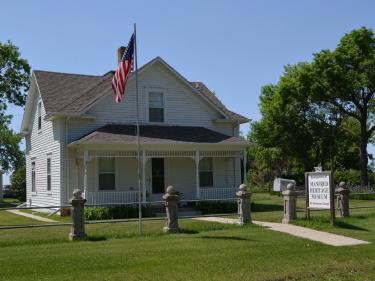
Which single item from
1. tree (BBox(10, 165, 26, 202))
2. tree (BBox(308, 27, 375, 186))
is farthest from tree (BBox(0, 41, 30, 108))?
tree (BBox(308, 27, 375, 186))

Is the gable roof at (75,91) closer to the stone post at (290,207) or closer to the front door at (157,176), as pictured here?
the front door at (157,176)

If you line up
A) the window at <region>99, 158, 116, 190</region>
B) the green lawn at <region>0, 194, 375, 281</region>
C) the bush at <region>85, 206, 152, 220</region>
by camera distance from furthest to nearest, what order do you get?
the window at <region>99, 158, 116, 190</region>
the bush at <region>85, 206, 152, 220</region>
the green lawn at <region>0, 194, 375, 281</region>

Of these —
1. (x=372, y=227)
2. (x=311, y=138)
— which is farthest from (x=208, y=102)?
(x=311, y=138)

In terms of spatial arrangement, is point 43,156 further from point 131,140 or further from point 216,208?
point 216,208

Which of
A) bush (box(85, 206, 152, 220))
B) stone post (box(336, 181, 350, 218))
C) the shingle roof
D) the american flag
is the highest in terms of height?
the shingle roof

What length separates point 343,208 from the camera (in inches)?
776

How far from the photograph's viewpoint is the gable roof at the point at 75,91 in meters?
25.5

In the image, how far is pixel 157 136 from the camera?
25.2 meters

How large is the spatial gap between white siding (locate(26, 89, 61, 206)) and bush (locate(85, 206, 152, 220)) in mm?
3539

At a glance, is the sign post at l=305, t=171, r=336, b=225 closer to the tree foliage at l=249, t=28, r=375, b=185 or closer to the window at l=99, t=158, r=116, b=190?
the window at l=99, t=158, r=116, b=190

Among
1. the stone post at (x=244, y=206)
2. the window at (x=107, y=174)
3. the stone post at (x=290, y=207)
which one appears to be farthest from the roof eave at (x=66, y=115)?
the stone post at (x=290, y=207)

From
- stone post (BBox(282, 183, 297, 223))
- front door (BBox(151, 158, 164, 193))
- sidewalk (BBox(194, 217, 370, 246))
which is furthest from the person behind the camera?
front door (BBox(151, 158, 164, 193))

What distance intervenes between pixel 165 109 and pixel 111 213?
6.91 metres

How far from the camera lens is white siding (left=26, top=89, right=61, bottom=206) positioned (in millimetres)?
25812
